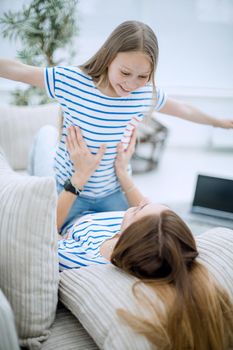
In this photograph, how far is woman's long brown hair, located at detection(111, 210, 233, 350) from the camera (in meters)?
0.72

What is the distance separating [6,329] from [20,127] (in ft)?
4.53

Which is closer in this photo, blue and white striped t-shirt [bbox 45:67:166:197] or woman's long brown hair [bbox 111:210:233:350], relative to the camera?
woman's long brown hair [bbox 111:210:233:350]

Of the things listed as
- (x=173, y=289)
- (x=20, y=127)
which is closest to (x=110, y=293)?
(x=173, y=289)

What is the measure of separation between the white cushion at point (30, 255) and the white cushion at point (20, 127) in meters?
1.13

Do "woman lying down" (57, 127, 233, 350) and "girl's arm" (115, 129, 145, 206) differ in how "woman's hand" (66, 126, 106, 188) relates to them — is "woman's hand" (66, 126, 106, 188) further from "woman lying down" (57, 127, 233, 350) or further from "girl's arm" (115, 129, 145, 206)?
"woman lying down" (57, 127, 233, 350)

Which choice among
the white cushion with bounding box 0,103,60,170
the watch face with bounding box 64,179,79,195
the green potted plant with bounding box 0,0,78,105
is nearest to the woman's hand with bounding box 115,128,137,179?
the watch face with bounding box 64,179,79,195

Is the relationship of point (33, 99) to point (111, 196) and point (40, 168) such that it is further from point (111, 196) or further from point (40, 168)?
point (111, 196)

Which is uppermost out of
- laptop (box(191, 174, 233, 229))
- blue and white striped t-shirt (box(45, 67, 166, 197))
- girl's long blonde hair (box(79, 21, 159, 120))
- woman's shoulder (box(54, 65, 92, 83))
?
girl's long blonde hair (box(79, 21, 159, 120))

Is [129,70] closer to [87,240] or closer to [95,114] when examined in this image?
[95,114]

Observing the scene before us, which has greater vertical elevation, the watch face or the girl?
the girl

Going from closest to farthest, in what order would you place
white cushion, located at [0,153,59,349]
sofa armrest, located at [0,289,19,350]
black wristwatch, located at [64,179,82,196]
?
sofa armrest, located at [0,289,19,350], white cushion, located at [0,153,59,349], black wristwatch, located at [64,179,82,196]

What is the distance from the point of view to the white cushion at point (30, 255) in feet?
2.52

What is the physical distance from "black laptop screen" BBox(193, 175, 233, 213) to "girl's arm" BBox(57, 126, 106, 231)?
0.67 metres

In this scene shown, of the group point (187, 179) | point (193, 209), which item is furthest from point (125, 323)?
point (187, 179)
